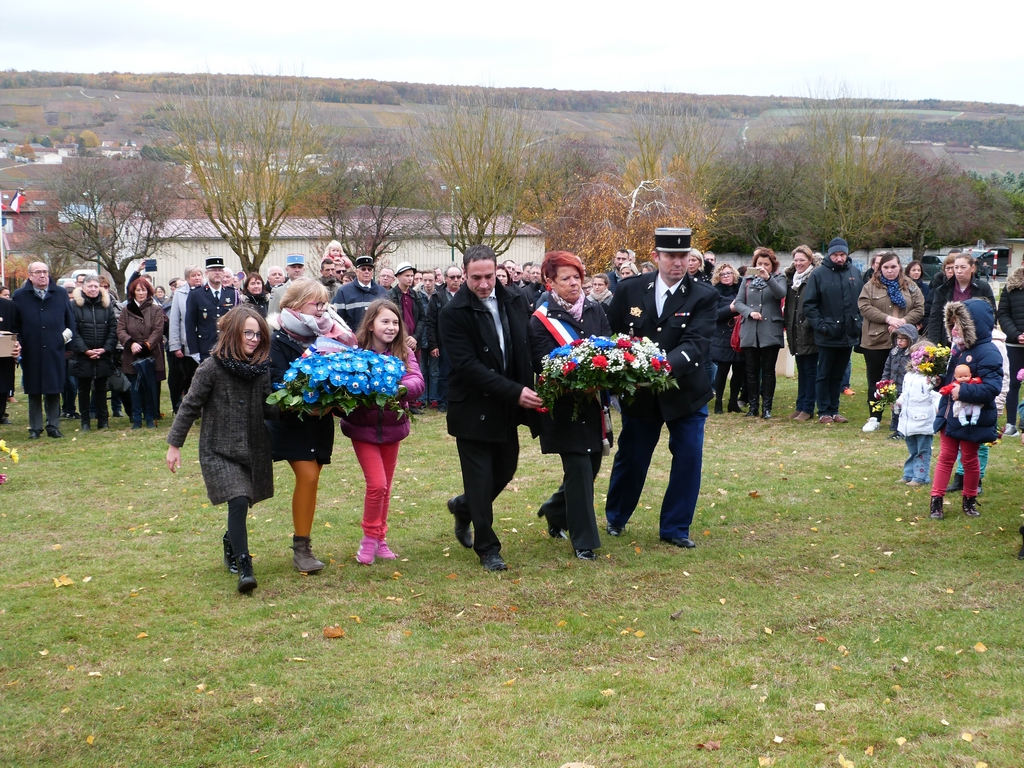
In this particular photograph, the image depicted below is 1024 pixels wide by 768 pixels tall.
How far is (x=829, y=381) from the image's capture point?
1397cm

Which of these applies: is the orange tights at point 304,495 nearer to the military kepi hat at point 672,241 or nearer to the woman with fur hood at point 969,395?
the military kepi hat at point 672,241

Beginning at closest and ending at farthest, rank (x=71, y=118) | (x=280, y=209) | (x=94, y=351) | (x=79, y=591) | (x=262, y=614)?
(x=262, y=614)
(x=79, y=591)
(x=94, y=351)
(x=280, y=209)
(x=71, y=118)

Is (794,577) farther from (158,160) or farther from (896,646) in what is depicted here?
(158,160)

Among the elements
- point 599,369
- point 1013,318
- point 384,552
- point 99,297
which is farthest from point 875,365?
point 99,297

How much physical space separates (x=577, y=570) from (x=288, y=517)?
9.71ft

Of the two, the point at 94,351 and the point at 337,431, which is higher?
the point at 94,351

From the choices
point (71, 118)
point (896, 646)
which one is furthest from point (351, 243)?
point (71, 118)

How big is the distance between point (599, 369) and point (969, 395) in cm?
333

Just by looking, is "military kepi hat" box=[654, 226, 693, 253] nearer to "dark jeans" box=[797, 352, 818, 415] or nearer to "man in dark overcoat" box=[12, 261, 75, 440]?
"dark jeans" box=[797, 352, 818, 415]

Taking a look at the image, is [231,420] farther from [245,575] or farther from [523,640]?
[523,640]

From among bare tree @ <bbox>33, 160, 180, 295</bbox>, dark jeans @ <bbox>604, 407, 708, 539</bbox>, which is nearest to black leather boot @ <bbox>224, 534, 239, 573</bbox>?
dark jeans @ <bbox>604, 407, 708, 539</bbox>

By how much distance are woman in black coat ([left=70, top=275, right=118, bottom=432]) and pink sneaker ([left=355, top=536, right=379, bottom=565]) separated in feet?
27.8

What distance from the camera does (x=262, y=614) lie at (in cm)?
633

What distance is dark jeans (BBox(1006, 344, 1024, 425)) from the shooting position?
12344 millimetres
